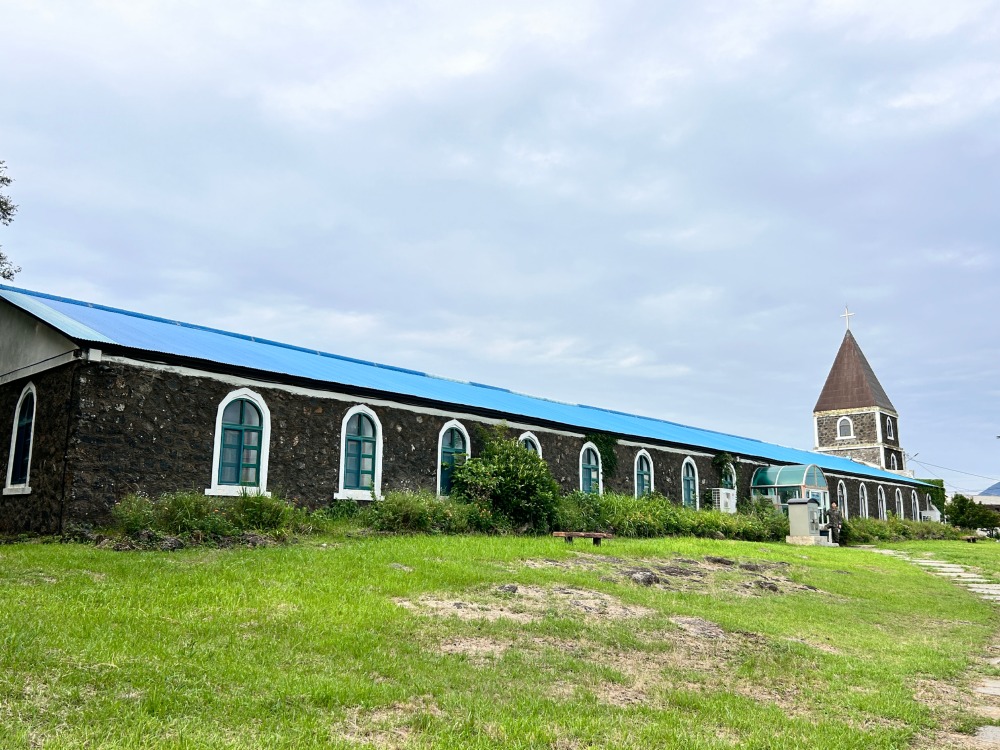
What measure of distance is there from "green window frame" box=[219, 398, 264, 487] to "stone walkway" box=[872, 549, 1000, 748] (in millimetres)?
13461

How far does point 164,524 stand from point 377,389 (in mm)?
6616

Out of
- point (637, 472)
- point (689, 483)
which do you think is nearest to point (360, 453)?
point (637, 472)

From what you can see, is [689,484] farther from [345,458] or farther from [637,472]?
[345,458]

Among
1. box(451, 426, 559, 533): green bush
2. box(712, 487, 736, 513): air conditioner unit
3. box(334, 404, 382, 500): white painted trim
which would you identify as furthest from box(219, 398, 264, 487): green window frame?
box(712, 487, 736, 513): air conditioner unit

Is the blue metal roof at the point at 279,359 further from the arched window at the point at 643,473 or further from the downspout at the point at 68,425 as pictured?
the arched window at the point at 643,473

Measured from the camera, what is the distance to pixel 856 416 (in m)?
63.3

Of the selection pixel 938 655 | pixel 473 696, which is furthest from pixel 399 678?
pixel 938 655

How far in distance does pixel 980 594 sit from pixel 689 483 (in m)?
15.1

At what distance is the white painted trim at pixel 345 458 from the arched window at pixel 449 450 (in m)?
2.08

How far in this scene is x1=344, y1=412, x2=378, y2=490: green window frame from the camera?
62.0ft

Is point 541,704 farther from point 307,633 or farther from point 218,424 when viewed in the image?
point 218,424

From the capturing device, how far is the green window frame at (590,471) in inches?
1024

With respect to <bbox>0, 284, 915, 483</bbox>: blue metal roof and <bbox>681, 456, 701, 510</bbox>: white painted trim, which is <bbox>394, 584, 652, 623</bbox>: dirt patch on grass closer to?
<bbox>0, 284, 915, 483</bbox>: blue metal roof

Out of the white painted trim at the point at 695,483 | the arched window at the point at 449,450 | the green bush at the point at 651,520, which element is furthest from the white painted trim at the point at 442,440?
the white painted trim at the point at 695,483
